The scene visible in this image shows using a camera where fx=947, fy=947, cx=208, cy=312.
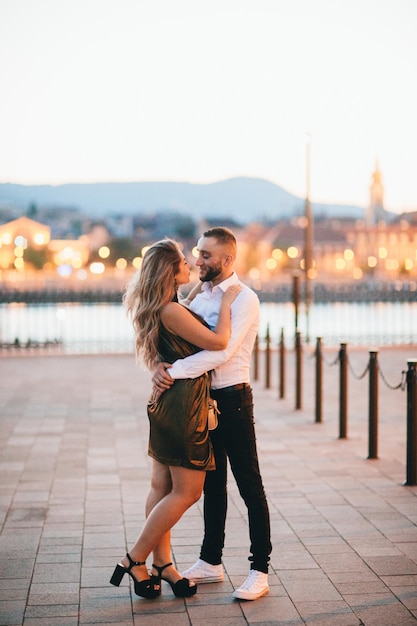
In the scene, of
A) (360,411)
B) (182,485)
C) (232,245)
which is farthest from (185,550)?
(360,411)

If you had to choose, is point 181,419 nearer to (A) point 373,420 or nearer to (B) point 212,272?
(B) point 212,272

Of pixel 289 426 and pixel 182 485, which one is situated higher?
pixel 182 485

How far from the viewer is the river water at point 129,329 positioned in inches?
956

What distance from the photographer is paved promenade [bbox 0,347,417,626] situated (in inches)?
173

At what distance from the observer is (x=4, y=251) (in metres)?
131

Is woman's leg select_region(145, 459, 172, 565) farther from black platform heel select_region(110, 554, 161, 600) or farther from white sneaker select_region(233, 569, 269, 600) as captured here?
white sneaker select_region(233, 569, 269, 600)

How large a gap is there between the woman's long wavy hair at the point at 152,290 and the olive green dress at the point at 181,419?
0.25ft

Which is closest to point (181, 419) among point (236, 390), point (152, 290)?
point (236, 390)

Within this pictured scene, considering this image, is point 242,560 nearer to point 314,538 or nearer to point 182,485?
point 314,538

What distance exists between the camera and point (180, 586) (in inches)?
180

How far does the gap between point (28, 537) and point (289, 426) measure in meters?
4.63

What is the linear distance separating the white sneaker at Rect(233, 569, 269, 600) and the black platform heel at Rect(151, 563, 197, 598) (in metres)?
0.21

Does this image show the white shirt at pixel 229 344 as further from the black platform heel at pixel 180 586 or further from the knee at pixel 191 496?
the black platform heel at pixel 180 586

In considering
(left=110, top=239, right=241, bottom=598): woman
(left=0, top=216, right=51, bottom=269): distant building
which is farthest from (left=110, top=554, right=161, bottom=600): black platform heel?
(left=0, top=216, right=51, bottom=269): distant building
